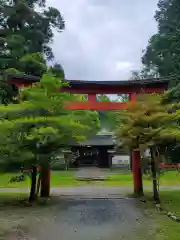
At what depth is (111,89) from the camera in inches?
695

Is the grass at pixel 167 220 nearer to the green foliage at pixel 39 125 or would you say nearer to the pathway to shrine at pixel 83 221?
the pathway to shrine at pixel 83 221

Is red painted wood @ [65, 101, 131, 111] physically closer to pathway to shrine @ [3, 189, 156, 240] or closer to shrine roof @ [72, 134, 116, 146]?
pathway to shrine @ [3, 189, 156, 240]

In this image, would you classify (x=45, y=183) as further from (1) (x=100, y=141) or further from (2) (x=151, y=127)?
(1) (x=100, y=141)

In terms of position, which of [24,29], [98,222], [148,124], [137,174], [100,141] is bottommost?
[98,222]

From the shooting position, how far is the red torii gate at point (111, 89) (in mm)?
16984

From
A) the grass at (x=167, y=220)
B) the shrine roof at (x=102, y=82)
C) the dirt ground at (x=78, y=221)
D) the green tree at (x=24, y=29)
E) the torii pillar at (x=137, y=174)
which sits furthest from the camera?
the green tree at (x=24, y=29)

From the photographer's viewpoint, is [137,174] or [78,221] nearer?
[78,221]

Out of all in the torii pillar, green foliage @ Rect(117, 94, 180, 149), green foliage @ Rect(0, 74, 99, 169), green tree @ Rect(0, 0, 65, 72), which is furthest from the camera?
green tree @ Rect(0, 0, 65, 72)

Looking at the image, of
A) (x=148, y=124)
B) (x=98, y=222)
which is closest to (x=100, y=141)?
(x=148, y=124)

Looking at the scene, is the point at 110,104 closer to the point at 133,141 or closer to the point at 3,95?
the point at 133,141

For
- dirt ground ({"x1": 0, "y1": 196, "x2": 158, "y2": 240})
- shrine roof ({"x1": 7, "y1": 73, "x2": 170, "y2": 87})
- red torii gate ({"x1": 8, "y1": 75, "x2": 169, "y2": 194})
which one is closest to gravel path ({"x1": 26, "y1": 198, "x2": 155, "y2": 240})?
dirt ground ({"x1": 0, "y1": 196, "x2": 158, "y2": 240})

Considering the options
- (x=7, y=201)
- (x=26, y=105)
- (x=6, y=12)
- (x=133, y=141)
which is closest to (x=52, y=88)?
(x=26, y=105)

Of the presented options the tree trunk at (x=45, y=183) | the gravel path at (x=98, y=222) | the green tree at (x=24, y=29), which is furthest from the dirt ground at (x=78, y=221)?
the green tree at (x=24, y=29)

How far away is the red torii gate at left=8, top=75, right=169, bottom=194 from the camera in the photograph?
55.7 ft
